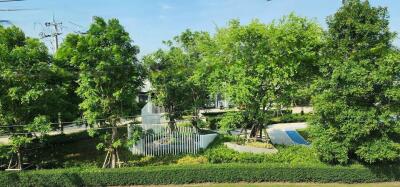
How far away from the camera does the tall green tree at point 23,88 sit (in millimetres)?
22438

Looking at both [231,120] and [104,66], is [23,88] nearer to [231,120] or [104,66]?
[104,66]

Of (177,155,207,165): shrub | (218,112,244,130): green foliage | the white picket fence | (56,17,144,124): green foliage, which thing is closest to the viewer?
(56,17,144,124): green foliage

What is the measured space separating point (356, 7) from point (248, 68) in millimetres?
6890

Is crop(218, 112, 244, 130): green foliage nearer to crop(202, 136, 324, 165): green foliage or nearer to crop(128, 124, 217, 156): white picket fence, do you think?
crop(202, 136, 324, 165): green foliage

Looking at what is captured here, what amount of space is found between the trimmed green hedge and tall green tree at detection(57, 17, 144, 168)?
69.5 inches

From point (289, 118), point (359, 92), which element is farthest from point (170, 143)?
point (289, 118)

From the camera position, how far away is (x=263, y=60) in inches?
1024

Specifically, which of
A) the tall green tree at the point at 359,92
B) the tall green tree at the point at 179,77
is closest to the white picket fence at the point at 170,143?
the tall green tree at the point at 179,77

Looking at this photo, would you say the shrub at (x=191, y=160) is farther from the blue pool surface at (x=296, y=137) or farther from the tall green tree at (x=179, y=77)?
the blue pool surface at (x=296, y=137)

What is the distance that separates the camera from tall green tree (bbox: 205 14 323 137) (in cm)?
2567

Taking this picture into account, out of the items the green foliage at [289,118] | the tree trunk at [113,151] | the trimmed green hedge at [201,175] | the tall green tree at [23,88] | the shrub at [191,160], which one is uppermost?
the tall green tree at [23,88]

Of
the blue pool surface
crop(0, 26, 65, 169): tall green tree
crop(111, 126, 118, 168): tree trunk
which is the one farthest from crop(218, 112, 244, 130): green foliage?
crop(0, 26, 65, 169): tall green tree

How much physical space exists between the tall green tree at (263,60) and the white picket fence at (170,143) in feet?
10.9

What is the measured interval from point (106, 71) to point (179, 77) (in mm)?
8597
